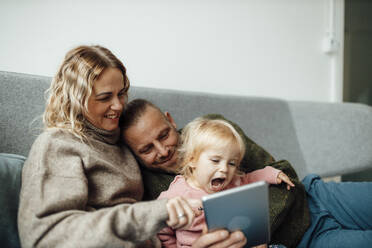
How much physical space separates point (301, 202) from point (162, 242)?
62cm

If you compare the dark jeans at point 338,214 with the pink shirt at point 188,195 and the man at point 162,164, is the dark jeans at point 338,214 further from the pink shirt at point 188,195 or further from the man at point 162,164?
the pink shirt at point 188,195

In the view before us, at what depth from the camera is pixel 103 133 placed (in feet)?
3.37

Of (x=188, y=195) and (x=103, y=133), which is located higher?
(x=103, y=133)

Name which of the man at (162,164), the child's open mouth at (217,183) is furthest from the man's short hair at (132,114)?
the child's open mouth at (217,183)

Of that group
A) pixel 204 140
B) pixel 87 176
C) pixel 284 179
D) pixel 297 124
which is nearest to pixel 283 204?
pixel 284 179

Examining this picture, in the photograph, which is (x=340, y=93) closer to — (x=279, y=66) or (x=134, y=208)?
(x=279, y=66)

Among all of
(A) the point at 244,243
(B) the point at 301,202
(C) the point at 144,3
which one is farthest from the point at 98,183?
(C) the point at 144,3

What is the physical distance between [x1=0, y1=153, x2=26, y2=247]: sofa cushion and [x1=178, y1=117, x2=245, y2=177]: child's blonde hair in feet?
1.85

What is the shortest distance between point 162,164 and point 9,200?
566 mm

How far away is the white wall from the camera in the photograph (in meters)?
1.33

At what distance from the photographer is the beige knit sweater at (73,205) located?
70cm

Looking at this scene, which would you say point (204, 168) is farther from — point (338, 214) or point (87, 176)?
point (338, 214)

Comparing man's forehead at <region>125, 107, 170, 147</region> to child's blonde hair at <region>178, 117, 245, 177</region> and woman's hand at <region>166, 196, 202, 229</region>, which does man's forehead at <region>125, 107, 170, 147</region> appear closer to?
child's blonde hair at <region>178, 117, 245, 177</region>

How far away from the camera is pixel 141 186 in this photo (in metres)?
1.12
